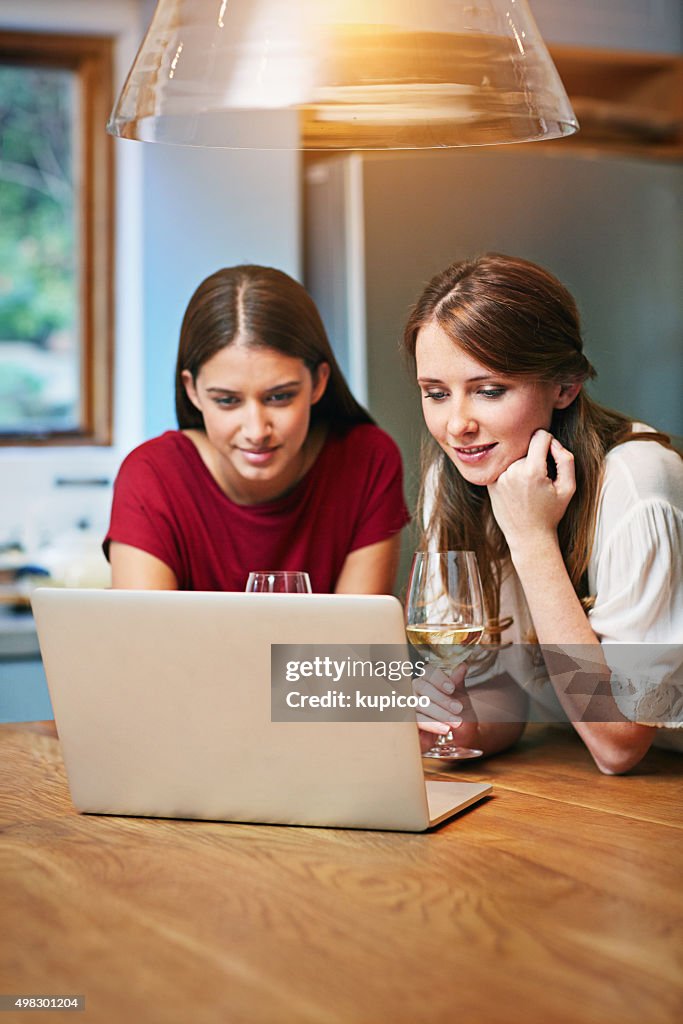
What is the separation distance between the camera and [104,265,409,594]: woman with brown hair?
1824 millimetres

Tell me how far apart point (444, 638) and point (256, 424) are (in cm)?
81

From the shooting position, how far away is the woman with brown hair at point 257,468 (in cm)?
182

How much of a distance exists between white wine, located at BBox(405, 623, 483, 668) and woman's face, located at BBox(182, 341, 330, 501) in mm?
782

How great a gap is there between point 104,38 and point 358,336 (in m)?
1.00

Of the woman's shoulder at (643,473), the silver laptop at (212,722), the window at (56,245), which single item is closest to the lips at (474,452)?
the woman's shoulder at (643,473)

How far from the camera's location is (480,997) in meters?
0.67

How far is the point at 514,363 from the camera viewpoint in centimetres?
151

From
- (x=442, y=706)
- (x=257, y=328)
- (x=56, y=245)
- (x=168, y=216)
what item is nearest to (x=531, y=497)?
(x=442, y=706)

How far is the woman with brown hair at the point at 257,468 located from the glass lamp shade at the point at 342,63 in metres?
0.48

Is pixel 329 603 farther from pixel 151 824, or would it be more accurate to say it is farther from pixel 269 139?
pixel 269 139

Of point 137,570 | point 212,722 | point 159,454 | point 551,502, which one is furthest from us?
point 159,454

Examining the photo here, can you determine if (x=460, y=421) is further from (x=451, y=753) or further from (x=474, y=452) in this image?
(x=451, y=753)

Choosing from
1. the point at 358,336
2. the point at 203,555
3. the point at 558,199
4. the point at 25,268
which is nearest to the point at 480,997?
the point at 203,555

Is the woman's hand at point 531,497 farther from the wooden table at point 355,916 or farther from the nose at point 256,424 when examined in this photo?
the nose at point 256,424
